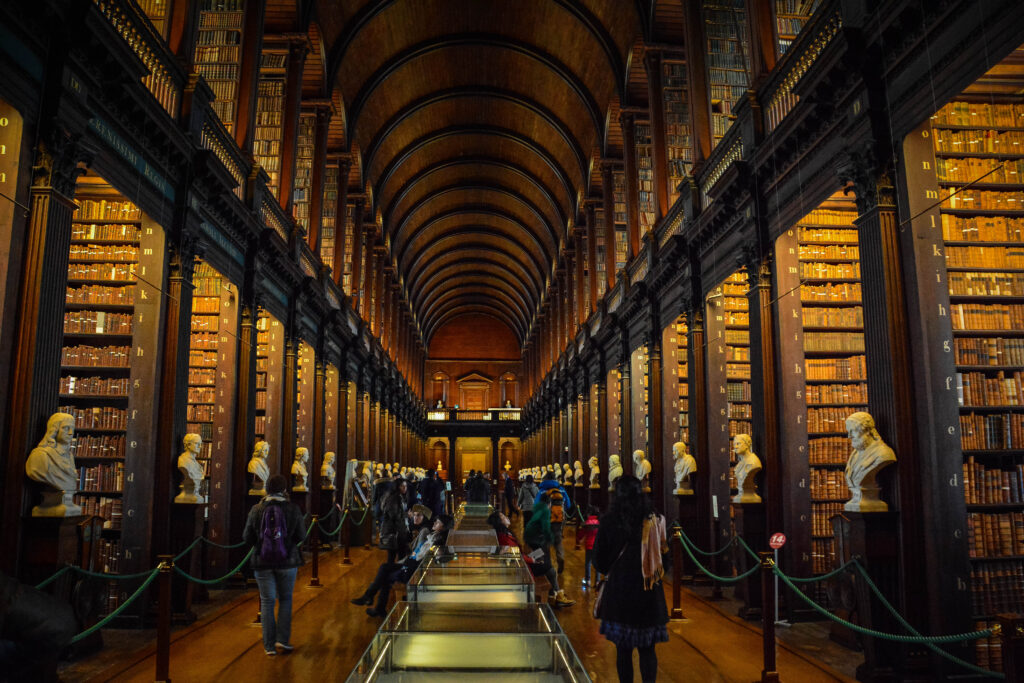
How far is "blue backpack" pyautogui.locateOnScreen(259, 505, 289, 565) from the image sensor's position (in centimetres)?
547

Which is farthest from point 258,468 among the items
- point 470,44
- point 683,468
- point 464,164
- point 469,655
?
point 464,164

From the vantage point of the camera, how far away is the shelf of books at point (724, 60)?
10.2 m

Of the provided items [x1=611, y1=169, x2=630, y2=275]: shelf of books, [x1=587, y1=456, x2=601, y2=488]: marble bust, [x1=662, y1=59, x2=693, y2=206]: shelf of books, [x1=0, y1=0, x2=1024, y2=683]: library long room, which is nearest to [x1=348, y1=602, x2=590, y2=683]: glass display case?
[x1=0, y1=0, x2=1024, y2=683]: library long room

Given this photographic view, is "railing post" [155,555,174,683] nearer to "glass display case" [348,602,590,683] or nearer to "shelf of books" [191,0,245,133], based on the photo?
"glass display case" [348,602,590,683]

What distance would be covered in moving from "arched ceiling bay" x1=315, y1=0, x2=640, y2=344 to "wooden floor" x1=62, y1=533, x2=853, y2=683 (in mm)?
10748

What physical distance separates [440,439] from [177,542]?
1482 inches

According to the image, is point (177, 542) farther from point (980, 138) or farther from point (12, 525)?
point (980, 138)

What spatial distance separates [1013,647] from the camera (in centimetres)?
297

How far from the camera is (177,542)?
7285 mm

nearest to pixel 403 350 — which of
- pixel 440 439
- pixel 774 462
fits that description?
pixel 440 439

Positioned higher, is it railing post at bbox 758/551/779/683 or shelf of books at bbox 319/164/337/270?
shelf of books at bbox 319/164/337/270

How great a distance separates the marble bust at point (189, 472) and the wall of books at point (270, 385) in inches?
140

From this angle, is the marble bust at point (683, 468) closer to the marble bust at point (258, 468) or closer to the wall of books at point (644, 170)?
the marble bust at point (258, 468)

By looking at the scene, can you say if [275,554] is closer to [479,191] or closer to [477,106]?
[477,106]
